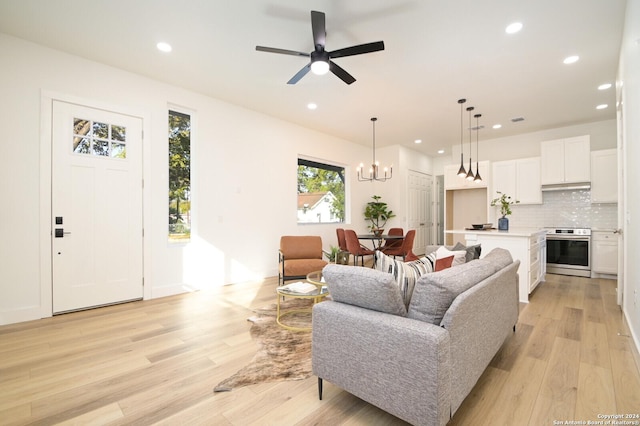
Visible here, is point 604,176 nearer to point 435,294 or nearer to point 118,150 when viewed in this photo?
point 435,294

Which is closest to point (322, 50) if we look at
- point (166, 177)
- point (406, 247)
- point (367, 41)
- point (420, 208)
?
point (367, 41)

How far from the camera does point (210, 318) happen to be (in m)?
3.33

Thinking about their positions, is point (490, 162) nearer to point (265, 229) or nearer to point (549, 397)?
point (265, 229)

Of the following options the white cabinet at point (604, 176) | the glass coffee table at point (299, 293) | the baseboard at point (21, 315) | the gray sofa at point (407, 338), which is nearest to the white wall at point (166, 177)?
the baseboard at point (21, 315)

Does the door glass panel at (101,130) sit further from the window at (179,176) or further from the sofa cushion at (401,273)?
the sofa cushion at (401,273)

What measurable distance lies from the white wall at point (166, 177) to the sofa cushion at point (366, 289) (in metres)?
3.39

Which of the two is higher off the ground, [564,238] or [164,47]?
[164,47]

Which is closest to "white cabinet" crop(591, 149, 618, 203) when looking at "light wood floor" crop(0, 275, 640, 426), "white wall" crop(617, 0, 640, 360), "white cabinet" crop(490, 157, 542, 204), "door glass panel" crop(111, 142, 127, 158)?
"white cabinet" crop(490, 157, 542, 204)

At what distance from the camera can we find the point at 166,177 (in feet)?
14.0

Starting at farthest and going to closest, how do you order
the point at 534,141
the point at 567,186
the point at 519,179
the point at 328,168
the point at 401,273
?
the point at 328,168 < the point at 534,141 < the point at 519,179 < the point at 567,186 < the point at 401,273

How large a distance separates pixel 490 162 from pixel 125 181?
23.5 feet

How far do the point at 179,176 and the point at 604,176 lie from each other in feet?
24.3

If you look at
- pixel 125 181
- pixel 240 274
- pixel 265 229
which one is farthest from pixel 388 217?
pixel 125 181

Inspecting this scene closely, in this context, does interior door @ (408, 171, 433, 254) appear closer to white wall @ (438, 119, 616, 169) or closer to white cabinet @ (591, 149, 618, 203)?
white wall @ (438, 119, 616, 169)
